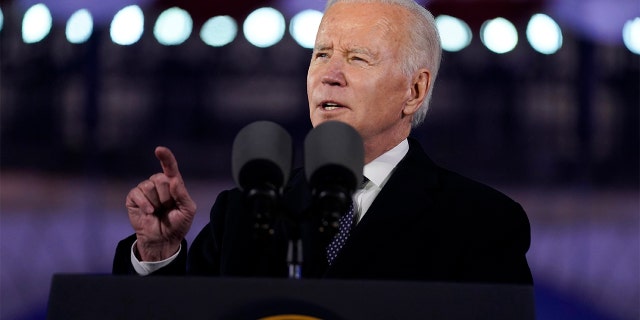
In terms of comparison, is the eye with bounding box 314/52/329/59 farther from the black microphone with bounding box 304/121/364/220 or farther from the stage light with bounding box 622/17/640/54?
the stage light with bounding box 622/17/640/54

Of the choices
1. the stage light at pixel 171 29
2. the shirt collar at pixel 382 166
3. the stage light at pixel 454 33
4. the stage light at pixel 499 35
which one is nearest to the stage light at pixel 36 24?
the stage light at pixel 171 29

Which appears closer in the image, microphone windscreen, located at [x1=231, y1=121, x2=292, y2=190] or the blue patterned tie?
microphone windscreen, located at [x1=231, y1=121, x2=292, y2=190]

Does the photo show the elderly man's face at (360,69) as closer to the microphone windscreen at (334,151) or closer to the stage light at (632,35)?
the microphone windscreen at (334,151)

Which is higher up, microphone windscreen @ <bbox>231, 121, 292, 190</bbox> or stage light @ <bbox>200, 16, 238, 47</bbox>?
stage light @ <bbox>200, 16, 238, 47</bbox>

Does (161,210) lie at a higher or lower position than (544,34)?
lower

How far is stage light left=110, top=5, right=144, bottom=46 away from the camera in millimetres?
2742

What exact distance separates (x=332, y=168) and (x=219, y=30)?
195cm

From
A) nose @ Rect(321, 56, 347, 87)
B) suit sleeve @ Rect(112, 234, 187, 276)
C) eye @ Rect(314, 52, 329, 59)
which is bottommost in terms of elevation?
suit sleeve @ Rect(112, 234, 187, 276)

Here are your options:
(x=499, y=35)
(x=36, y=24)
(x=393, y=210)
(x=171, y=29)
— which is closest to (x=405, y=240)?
(x=393, y=210)

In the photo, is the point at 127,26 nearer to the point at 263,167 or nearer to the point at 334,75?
the point at 334,75

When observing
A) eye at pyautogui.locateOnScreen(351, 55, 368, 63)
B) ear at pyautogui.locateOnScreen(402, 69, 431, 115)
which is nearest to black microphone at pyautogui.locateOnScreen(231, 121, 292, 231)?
eye at pyautogui.locateOnScreen(351, 55, 368, 63)

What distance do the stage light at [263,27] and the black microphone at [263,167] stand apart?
184 cm

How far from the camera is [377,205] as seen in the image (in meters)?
1.35

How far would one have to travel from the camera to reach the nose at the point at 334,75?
1.48m
